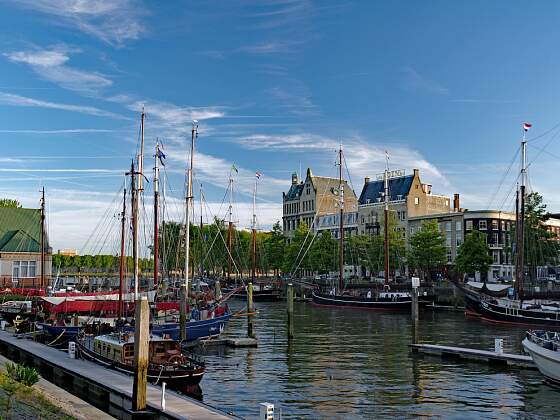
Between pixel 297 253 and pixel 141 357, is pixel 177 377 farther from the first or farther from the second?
pixel 297 253

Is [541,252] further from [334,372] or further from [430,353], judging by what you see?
[334,372]

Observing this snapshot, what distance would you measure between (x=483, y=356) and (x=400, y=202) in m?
97.3

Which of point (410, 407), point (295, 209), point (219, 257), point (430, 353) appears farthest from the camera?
point (295, 209)

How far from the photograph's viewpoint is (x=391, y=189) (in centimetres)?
14225

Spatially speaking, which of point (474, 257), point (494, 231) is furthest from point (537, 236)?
point (494, 231)

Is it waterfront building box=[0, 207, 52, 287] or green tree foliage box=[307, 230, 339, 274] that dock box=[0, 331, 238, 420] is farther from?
green tree foliage box=[307, 230, 339, 274]

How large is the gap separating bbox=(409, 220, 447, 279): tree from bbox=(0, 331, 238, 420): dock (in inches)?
3035

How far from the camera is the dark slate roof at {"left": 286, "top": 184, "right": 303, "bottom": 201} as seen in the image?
175 meters

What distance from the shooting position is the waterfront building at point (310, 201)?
163m

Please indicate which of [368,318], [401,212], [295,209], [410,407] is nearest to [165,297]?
[368,318]

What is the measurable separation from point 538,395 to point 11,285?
7583 centimetres

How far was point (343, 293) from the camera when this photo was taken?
101 m

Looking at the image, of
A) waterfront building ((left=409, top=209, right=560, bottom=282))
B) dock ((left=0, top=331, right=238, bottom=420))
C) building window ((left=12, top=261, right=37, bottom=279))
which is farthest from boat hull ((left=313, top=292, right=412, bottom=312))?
dock ((left=0, top=331, right=238, bottom=420))

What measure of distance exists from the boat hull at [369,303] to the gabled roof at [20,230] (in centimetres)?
4386
